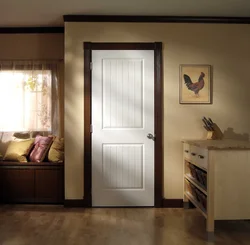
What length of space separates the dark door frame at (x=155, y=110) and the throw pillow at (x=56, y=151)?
45cm

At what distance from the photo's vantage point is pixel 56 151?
4848 mm

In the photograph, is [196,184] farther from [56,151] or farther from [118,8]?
[118,8]

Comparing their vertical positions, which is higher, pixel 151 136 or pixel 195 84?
pixel 195 84

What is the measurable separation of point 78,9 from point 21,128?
1.92m

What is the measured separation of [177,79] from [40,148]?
1950 mm

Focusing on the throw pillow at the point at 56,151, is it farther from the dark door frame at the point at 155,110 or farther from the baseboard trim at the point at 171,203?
the baseboard trim at the point at 171,203

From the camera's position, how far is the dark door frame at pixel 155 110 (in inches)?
179

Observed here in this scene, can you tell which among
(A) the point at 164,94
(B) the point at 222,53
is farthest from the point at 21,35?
(B) the point at 222,53

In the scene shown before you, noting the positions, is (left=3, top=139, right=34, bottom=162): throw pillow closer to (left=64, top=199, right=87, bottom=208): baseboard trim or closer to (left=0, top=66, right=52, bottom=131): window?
Result: (left=0, top=66, right=52, bottom=131): window

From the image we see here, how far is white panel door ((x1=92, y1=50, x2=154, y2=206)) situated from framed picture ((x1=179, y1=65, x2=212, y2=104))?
1.36ft

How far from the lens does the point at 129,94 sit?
15.1ft

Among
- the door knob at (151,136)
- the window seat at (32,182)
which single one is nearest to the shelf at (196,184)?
the door knob at (151,136)

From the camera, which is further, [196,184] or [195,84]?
[195,84]

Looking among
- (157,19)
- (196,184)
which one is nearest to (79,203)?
(196,184)
